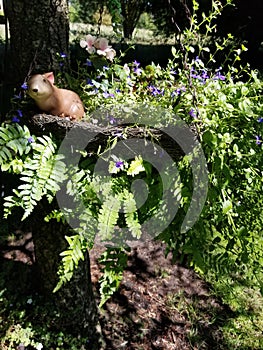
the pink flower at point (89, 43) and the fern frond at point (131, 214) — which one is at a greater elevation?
the pink flower at point (89, 43)

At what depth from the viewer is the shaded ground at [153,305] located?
241 centimetres

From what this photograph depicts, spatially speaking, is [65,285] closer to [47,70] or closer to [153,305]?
[153,305]

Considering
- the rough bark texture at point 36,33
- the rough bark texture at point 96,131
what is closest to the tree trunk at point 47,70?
the rough bark texture at point 36,33

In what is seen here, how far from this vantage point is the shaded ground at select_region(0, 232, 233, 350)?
241cm

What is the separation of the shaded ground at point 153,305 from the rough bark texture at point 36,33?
4.83 ft

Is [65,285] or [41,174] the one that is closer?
[41,174]

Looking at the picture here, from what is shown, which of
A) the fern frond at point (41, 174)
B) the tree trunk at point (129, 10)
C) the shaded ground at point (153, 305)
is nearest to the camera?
the fern frond at point (41, 174)

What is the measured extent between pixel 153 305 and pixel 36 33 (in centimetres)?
185

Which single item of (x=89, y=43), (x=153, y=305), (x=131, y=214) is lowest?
(x=153, y=305)

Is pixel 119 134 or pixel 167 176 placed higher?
pixel 119 134

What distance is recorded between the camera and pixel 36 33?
4.75ft

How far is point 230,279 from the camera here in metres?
2.92

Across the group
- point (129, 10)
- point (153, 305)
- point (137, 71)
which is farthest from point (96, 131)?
point (129, 10)

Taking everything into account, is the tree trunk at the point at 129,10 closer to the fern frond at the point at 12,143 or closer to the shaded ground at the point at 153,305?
the fern frond at the point at 12,143
